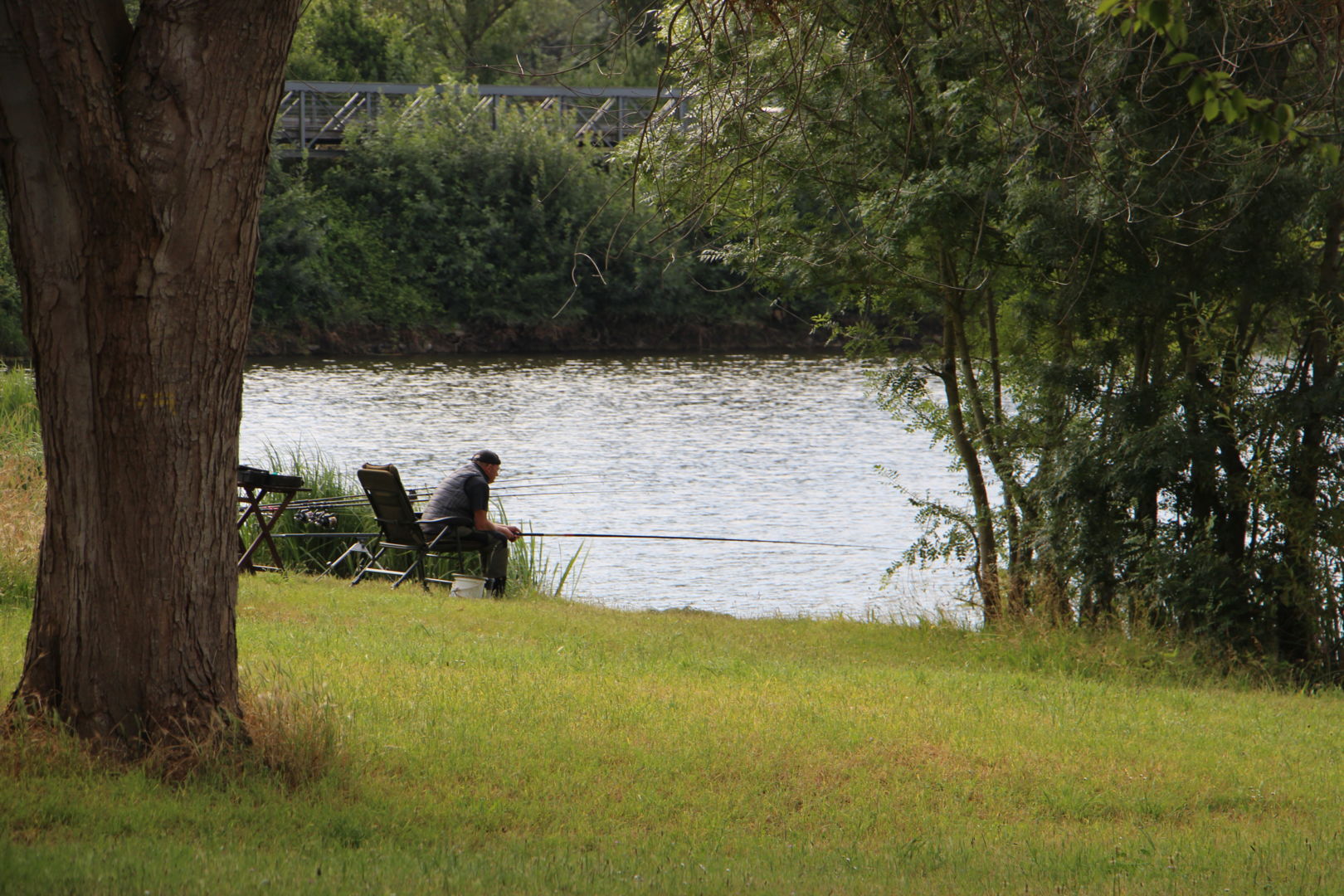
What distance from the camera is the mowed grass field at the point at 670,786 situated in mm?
4074

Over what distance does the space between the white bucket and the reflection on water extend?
3064mm

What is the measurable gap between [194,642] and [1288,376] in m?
8.69

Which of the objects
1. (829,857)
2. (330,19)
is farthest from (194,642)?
(330,19)

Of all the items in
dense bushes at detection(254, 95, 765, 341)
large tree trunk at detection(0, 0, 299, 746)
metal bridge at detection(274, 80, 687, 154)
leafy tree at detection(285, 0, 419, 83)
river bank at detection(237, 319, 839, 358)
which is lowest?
large tree trunk at detection(0, 0, 299, 746)

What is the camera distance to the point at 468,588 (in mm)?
11234

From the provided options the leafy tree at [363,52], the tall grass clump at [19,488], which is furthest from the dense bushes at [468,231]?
the tall grass clump at [19,488]

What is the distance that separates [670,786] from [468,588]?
6.31 meters

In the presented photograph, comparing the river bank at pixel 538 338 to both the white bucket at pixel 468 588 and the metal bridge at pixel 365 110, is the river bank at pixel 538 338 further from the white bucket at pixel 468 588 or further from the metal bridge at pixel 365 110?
the white bucket at pixel 468 588

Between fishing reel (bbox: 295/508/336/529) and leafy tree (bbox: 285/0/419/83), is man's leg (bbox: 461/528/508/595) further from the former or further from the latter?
leafy tree (bbox: 285/0/419/83)

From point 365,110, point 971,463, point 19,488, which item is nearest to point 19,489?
point 19,488

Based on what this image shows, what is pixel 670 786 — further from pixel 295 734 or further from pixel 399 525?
pixel 399 525

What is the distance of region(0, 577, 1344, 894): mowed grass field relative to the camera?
4074 millimetres

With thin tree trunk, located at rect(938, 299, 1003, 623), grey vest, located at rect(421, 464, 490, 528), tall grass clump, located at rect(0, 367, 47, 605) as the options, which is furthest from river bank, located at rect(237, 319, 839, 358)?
grey vest, located at rect(421, 464, 490, 528)

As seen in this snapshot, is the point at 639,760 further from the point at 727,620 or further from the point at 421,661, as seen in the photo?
the point at 727,620
